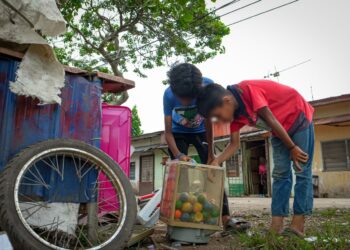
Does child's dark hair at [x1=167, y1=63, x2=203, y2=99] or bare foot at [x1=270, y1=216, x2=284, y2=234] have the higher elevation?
child's dark hair at [x1=167, y1=63, x2=203, y2=99]

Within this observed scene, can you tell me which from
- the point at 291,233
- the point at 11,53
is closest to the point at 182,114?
the point at 291,233

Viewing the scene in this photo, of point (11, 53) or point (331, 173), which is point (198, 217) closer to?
point (11, 53)

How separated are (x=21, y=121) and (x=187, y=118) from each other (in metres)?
1.43

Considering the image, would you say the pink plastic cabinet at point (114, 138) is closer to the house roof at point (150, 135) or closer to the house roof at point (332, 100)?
the house roof at point (332, 100)

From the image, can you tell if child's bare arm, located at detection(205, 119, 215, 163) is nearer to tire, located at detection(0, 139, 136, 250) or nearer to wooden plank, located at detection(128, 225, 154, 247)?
wooden plank, located at detection(128, 225, 154, 247)

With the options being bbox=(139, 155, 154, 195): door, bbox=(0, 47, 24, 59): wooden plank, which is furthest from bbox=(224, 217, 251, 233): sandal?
bbox=(139, 155, 154, 195): door

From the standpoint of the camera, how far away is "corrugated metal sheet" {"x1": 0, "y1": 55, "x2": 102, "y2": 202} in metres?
2.41

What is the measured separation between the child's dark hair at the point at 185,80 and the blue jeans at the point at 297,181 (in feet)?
2.77

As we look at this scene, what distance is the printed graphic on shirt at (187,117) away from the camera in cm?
312

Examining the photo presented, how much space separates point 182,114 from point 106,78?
2.51 feet

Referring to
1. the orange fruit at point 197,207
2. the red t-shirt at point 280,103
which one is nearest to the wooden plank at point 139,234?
the orange fruit at point 197,207

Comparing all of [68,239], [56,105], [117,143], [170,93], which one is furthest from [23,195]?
[170,93]

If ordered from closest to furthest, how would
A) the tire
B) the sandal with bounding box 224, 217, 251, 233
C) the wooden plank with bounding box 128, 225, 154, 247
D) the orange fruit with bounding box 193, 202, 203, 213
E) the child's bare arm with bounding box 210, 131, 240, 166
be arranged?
the tire → the wooden plank with bounding box 128, 225, 154, 247 → the orange fruit with bounding box 193, 202, 203, 213 → the child's bare arm with bounding box 210, 131, 240, 166 → the sandal with bounding box 224, 217, 251, 233

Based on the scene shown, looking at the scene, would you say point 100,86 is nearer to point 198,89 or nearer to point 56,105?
point 56,105
